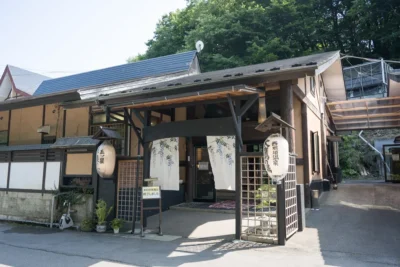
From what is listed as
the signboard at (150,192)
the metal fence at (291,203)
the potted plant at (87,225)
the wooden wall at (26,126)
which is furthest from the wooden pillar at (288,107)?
the wooden wall at (26,126)

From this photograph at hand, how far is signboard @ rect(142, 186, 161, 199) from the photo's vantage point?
6852 millimetres

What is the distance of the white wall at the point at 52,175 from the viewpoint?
9.06 m

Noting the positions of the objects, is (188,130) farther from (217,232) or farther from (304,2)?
(304,2)

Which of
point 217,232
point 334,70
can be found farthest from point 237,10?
point 217,232

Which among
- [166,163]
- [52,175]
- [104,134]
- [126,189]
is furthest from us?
[52,175]

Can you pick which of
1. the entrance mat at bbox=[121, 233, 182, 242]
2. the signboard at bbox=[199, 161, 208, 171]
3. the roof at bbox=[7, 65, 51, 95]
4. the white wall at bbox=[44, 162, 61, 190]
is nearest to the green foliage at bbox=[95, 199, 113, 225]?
the entrance mat at bbox=[121, 233, 182, 242]

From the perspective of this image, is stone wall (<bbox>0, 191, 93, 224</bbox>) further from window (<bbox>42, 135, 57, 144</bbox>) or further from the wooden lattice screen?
window (<bbox>42, 135, 57, 144</bbox>)

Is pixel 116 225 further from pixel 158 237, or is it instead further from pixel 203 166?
pixel 203 166

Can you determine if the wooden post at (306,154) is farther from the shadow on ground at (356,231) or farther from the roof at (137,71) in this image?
the roof at (137,71)

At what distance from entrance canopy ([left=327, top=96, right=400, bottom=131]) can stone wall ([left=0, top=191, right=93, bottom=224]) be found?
39.0 ft

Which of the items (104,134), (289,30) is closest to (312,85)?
(104,134)

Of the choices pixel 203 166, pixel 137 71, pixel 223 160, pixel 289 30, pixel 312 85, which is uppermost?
pixel 289 30

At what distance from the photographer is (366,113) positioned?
1523cm

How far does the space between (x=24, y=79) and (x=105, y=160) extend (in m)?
16.7
